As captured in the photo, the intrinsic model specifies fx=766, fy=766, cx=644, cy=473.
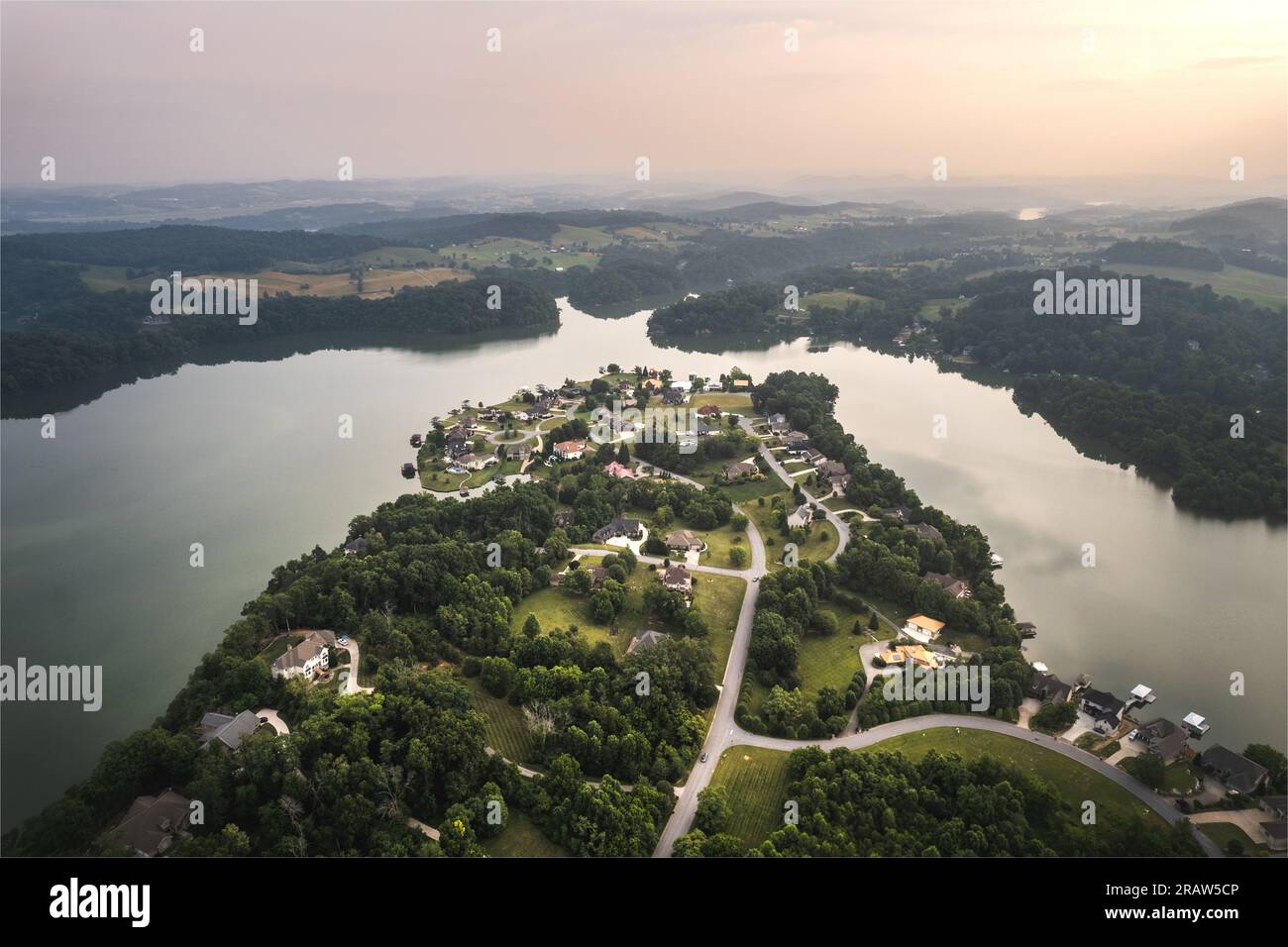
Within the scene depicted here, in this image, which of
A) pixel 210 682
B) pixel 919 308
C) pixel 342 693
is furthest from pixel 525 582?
pixel 919 308

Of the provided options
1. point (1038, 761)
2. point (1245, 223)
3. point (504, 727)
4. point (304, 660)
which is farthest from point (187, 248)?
point (1245, 223)

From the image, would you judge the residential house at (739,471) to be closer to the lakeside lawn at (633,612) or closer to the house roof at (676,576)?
the lakeside lawn at (633,612)

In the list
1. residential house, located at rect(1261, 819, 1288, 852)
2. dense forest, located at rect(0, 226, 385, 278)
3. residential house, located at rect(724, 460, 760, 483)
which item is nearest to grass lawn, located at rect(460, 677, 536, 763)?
residential house, located at rect(1261, 819, 1288, 852)

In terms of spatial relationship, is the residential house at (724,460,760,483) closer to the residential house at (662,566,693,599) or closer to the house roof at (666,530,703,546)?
the house roof at (666,530,703,546)

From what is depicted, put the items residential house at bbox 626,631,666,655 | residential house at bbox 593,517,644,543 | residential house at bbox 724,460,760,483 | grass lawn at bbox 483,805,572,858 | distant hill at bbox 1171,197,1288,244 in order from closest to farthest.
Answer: grass lawn at bbox 483,805,572,858 → residential house at bbox 626,631,666,655 → residential house at bbox 593,517,644,543 → residential house at bbox 724,460,760,483 → distant hill at bbox 1171,197,1288,244

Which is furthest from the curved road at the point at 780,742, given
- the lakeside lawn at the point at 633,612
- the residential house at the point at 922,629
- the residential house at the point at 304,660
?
the residential house at the point at 304,660

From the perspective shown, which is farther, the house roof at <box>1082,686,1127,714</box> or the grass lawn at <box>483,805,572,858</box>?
the house roof at <box>1082,686,1127,714</box>
